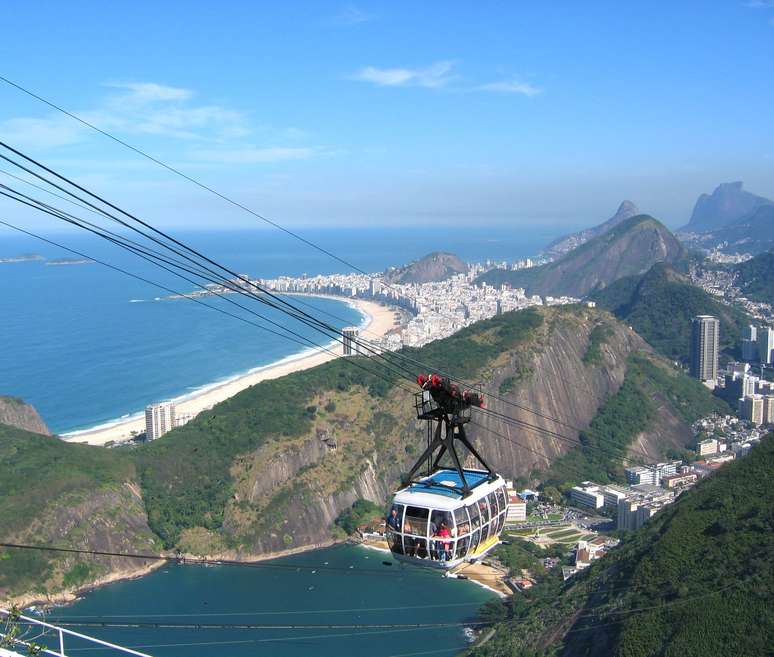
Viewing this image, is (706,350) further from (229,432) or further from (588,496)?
(229,432)

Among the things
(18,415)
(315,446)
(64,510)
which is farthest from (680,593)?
(18,415)

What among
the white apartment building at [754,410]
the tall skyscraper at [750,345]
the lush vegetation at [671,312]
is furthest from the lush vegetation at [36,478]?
the tall skyscraper at [750,345]

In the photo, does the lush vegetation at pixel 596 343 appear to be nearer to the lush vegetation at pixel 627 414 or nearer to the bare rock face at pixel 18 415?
the lush vegetation at pixel 627 414

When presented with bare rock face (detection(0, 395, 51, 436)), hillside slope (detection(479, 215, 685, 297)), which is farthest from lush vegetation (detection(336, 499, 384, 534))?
hillside slope (detection(479, 215, 685, 297))

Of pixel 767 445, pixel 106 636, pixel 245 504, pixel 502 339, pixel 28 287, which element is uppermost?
pixel 28 287

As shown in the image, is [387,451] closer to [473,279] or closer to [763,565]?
[763,565]

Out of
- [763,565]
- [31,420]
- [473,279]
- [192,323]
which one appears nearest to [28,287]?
[192,323]
